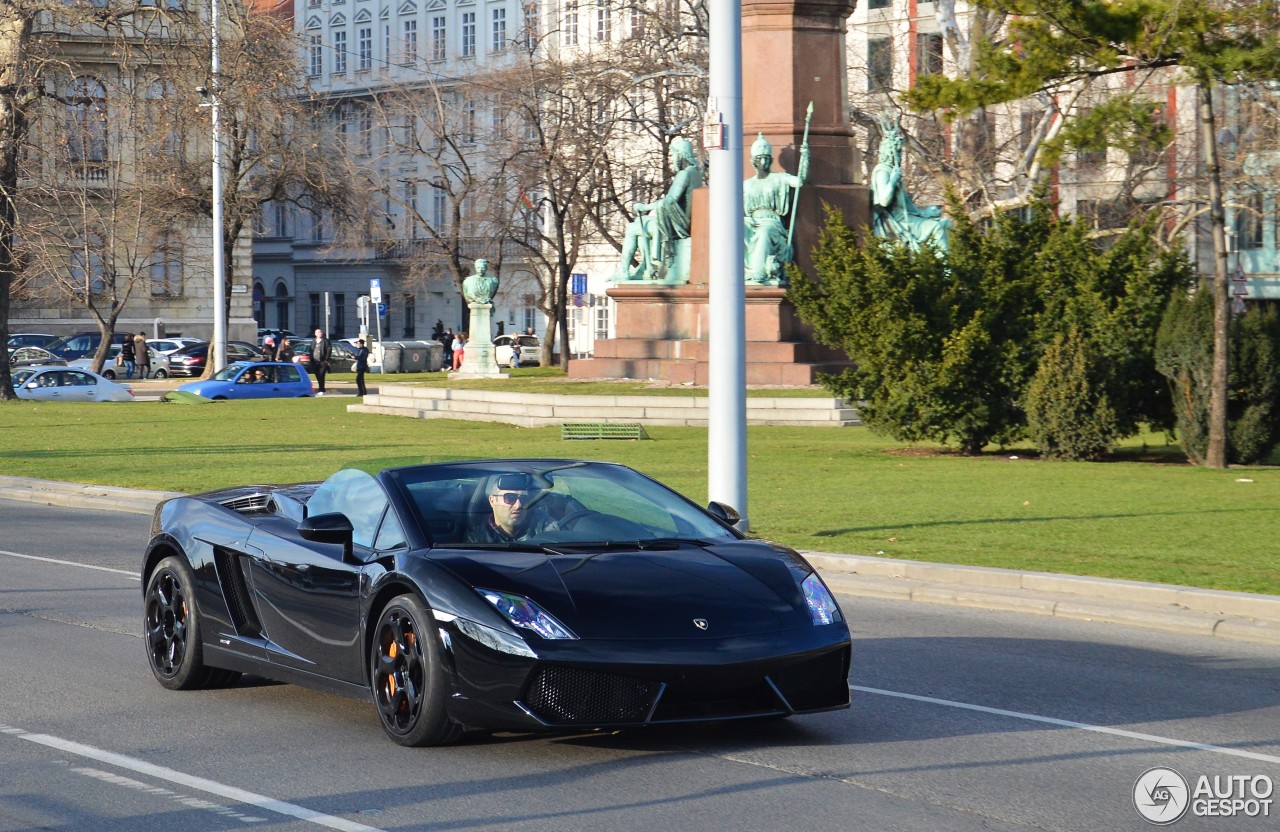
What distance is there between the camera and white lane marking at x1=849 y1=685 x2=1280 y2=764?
7.28 metres

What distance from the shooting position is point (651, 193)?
51781mm

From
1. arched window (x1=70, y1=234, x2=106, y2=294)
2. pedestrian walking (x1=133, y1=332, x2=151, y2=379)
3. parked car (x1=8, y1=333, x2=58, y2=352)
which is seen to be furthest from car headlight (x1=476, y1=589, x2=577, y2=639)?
parked car (x1=8, y1=333, x2=58, y2=352)

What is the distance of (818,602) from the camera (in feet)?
24.4

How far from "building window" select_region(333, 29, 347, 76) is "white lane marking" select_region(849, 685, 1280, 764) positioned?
293ft

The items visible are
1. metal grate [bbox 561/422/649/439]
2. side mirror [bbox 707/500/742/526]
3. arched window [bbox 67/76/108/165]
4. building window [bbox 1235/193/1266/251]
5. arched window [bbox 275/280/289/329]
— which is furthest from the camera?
arched window [bbox 275/280/289/329]

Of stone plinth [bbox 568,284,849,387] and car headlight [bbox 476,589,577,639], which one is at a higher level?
stone plinth [bbox 568,284,849,387]

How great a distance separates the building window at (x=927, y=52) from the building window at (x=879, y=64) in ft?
3.04

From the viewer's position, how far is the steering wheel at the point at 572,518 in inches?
308

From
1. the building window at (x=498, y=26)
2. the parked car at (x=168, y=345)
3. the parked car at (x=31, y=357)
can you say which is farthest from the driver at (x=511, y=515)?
the building window at (x=498, y=26)

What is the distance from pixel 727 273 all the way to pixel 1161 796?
8682 millimetres

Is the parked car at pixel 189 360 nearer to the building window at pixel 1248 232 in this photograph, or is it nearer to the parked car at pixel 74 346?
the parked car at pixel 74 346

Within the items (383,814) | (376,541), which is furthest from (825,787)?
(376,541)

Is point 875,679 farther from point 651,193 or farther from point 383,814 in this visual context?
point 651,193

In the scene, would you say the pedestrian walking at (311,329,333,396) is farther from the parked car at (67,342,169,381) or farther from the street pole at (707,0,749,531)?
the street pole at (707,0,749,531)
